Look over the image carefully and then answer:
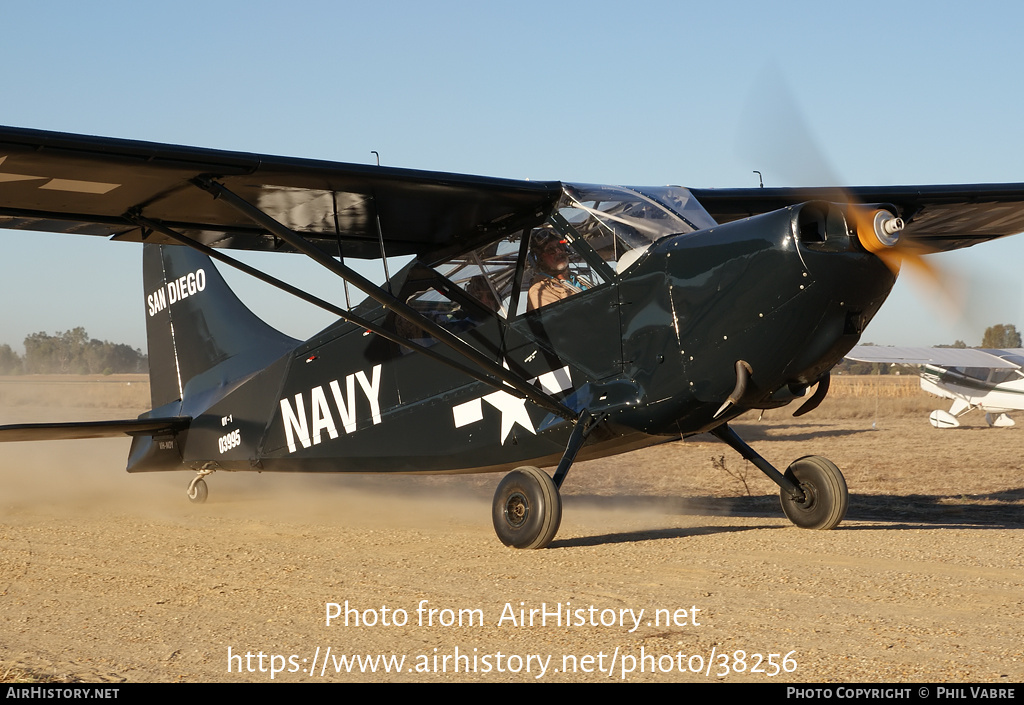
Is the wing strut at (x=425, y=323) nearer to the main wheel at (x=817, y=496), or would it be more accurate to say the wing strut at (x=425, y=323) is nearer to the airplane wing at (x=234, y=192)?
the airplane wing at (x=234, y=192)

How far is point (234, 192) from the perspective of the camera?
8195 mm

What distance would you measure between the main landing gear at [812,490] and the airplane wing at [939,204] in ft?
8.00

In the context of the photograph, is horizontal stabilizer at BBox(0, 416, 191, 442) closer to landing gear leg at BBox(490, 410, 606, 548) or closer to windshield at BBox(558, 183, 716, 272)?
landing gear leg at BBox(490, 410, 606, 548)

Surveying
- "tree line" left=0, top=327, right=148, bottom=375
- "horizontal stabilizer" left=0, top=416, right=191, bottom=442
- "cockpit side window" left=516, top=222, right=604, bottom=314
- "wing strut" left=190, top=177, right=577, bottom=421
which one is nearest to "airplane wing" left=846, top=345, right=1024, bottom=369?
"horizontal stabilizer" left=0, top=416, right=191, bottom=442

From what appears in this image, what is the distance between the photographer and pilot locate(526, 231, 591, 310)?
313 inches

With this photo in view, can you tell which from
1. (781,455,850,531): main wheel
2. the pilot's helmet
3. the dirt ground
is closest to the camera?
the dirt ground

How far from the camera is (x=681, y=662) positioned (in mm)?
4000

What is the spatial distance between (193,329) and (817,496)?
8204 millimetres

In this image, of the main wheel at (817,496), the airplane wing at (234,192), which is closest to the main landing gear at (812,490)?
the main wheel at (817,496)

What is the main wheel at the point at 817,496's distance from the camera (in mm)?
8148

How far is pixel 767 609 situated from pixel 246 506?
8.10m

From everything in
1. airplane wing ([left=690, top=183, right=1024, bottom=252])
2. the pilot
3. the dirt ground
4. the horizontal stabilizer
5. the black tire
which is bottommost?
the dirt ground

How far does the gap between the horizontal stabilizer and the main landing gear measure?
6540 millimetres
